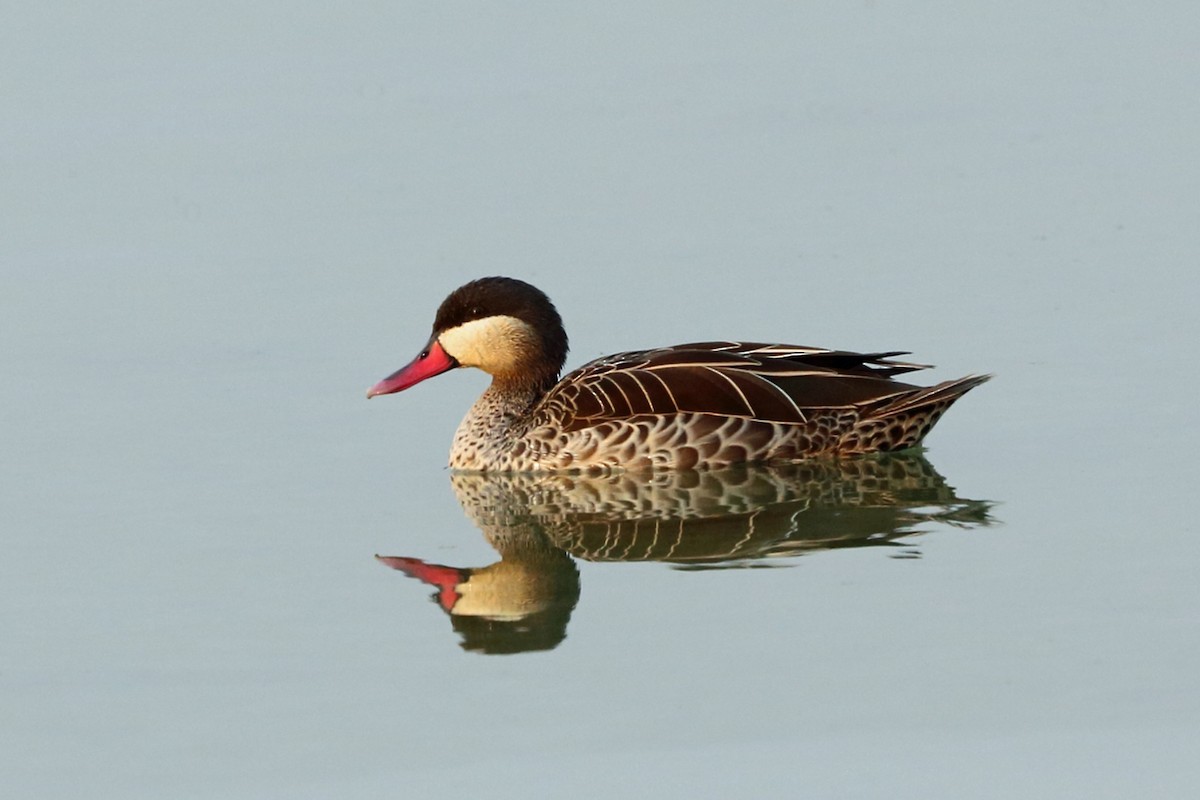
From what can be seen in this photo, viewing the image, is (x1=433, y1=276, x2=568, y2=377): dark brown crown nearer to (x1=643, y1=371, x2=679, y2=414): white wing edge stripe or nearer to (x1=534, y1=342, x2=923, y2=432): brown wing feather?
(x1=534, y1=342, x2=923, y2=432): brown wing feather

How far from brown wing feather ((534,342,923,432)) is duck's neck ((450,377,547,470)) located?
217mm

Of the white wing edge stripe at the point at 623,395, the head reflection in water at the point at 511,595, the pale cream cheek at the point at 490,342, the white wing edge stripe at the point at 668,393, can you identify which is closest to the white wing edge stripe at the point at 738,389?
the white wing edge stripe at the point at 668,393

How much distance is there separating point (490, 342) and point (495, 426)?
58 centimetres

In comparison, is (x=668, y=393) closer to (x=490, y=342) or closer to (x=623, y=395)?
(x=623, y=395)

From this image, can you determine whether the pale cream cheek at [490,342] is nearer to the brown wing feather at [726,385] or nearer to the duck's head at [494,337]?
the duck's head at [494,337]

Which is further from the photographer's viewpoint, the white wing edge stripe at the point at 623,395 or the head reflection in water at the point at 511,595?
the white wing edge stripe at the point at 623,395

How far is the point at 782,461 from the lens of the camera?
12.4m

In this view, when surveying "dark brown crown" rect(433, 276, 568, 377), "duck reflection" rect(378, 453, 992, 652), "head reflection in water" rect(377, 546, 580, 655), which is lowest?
"head reflection in water" rect(377, 546, 580, 655)

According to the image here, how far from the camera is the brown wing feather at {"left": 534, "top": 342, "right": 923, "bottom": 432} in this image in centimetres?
1233

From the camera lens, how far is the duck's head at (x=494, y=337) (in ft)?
41.9

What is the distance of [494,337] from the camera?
12867 millimetres

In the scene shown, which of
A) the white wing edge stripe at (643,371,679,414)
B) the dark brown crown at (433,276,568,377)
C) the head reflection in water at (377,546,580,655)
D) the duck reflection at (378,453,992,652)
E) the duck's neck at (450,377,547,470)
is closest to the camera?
the head reflection in water at (377,546,580,655)

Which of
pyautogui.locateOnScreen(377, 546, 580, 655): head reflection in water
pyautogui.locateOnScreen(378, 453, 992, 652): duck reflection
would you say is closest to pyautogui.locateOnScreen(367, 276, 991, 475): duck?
pyautogui.locateOnScreen(378, 453, 992, 652): duck reflection

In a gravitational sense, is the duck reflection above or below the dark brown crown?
below
